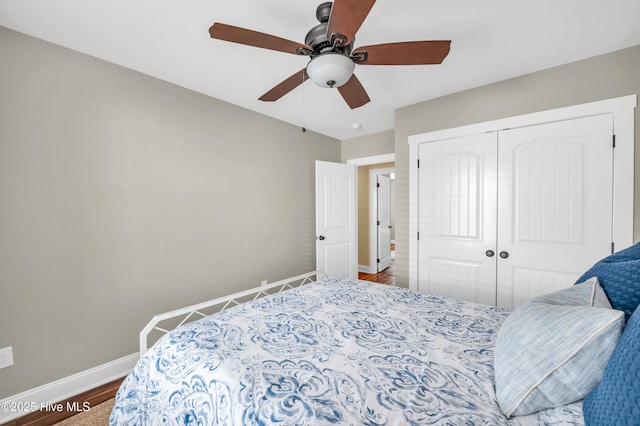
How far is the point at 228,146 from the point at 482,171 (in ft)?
8.46

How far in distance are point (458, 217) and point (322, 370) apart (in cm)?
216

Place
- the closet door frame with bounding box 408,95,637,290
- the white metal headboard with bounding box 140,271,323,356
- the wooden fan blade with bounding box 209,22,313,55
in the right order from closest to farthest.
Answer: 1. the wooden fan blade with bounding box 209,22,313,55
2. the white metal headboard with bounding box 140,271,323,356
3. the closet door frame with bounding box 408,95,637,290

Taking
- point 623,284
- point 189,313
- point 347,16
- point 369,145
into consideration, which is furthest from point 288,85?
point 369,145

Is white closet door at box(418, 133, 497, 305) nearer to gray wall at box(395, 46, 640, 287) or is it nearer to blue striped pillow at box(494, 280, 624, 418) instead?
gray wall at box(395, 46, 640, 287)

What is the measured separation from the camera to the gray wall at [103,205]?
167cm

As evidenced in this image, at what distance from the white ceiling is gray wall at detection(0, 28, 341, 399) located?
274 millimetres

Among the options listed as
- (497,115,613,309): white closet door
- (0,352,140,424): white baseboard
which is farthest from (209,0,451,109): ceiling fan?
(0,352,140,424): white baseboard

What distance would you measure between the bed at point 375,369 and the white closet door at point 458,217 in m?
1.12

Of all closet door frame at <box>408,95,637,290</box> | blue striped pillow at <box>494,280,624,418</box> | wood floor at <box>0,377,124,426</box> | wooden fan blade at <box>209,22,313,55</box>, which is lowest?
wood floor at <box>0,377,124,426</box>

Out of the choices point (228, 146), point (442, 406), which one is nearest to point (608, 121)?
point (442, 406)

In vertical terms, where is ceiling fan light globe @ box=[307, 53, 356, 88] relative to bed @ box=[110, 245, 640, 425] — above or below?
above

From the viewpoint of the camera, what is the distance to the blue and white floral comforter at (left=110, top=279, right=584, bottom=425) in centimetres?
80

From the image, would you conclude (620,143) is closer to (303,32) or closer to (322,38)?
(322,38)

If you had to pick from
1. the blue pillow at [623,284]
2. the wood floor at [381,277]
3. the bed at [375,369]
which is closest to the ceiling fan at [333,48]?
the blue pillow at [623,284]
